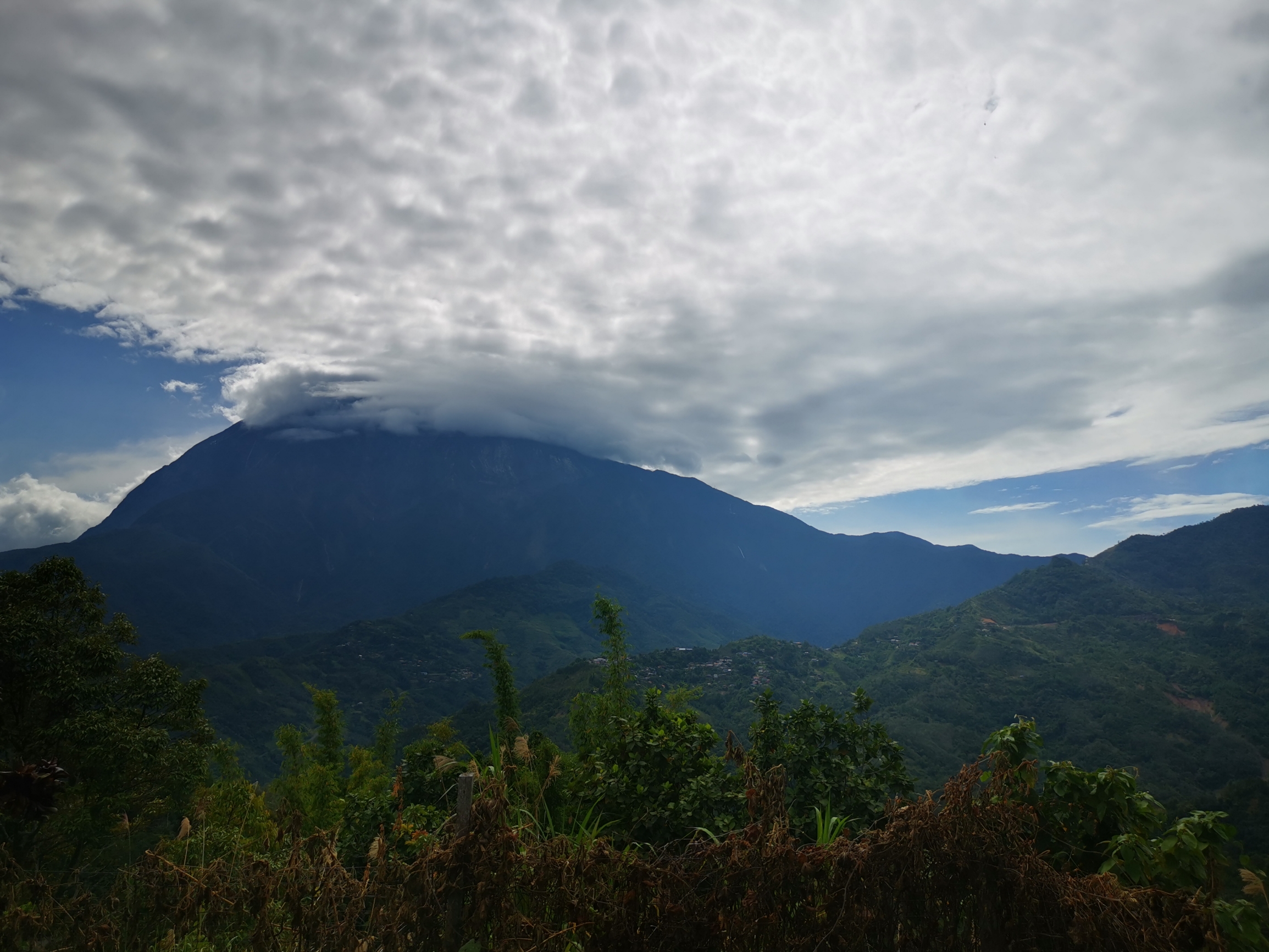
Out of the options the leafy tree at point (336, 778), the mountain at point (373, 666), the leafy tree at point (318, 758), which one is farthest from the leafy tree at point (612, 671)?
the mountain at point (373, 666)

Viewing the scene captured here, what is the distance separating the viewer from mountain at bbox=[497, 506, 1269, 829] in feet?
240

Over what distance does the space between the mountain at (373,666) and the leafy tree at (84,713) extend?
61884mm

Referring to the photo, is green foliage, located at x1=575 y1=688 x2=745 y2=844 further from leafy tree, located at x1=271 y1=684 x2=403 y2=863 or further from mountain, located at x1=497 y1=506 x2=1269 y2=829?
mountain, located at x1=497 y1=506 x2=1269 y2=829

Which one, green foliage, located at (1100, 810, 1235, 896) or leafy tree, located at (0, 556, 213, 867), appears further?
leafy tree, located at (0, 556, 213, 867)

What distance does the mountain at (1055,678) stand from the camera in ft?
240

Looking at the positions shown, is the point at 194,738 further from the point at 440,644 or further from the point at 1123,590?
the point at 1123,590

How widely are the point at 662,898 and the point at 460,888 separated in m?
0.97

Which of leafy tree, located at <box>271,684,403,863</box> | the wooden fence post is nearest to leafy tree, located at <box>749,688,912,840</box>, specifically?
the wooden fence post

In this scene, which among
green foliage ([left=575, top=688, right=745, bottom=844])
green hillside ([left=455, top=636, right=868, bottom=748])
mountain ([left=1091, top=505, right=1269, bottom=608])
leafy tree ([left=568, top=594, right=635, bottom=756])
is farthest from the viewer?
mountain ([left=1091, top=505, right=1269, bottom=608])

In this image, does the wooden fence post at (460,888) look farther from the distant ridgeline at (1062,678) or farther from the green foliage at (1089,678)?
the green foliage at (1089,678)

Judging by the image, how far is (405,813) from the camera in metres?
7.49

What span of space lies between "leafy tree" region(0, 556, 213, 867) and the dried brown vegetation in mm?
14002

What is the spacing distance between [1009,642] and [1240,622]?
40.3m

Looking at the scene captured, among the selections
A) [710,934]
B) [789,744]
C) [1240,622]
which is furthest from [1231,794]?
[1240,622]
